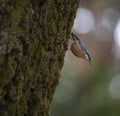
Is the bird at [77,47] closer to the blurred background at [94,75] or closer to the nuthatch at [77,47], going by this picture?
the nuthatch at [77,47]

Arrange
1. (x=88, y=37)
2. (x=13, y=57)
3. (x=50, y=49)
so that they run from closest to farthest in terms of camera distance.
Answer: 1. (x=13, y=57)
2. (x=50, y=49)
3. (x=88, y=37)

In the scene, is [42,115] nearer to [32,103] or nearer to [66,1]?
[32,103]

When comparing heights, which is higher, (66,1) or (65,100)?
(66,1)

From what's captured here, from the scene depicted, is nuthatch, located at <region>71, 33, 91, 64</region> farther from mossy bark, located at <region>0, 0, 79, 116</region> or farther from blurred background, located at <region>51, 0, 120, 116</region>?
blurred background, located at <region>51, 0, 120, 116</region>

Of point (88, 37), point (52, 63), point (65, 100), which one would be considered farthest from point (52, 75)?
point (88, 37)

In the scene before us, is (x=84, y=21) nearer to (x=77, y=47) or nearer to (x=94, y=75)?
(x=94, y=75)

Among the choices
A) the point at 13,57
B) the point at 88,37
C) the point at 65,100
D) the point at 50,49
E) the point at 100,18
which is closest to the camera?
the point at 13,57

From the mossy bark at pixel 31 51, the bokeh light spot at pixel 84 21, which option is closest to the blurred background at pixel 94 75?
the bokeh light spot at pixel 84 21
